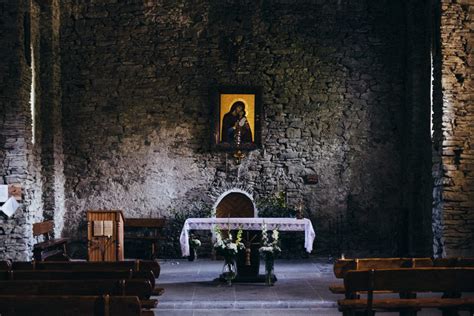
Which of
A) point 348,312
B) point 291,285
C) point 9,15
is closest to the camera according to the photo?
point 348,312

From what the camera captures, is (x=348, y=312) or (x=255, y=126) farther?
(x=255, y=126)

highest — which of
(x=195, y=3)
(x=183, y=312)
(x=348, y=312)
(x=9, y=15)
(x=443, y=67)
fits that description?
(x=195, y=3)

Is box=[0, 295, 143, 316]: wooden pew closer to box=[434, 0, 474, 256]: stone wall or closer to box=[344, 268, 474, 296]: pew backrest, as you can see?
box=[344, 268, 474, 296]: pew backrest

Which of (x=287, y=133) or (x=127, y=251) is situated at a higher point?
(x=287, y=133)

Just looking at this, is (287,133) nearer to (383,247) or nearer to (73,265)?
(383,247)

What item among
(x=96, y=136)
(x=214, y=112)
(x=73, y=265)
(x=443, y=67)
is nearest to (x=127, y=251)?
(x=96, y=136)

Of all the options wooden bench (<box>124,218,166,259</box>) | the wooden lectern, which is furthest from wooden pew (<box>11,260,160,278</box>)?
wooden bench (<box>124,218,166,259</box>)

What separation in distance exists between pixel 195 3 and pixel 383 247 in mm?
6075

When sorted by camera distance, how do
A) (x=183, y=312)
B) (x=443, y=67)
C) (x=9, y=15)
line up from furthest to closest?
1. (x=9, y=15)
2. (x=443, y=67)
3. (x=183, y=312)

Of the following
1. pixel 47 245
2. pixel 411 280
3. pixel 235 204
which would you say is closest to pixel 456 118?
pixel 235 204

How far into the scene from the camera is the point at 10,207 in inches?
366

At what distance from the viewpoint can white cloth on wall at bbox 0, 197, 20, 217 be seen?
30.2 feet

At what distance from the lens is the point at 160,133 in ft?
36.9

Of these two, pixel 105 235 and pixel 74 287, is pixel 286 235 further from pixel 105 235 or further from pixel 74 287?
pixel 74 287
